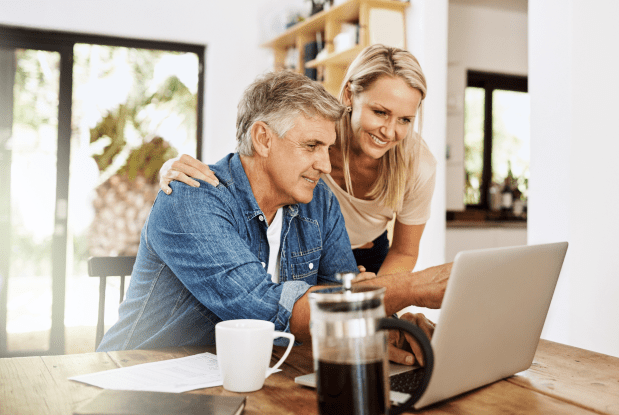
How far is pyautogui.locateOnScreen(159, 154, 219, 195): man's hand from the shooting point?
123 centimetres

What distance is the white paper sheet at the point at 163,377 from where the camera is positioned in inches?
33.3

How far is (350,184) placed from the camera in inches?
71.1

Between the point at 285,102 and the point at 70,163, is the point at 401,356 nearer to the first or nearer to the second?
the point at 285,102

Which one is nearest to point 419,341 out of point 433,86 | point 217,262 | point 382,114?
point 217,262

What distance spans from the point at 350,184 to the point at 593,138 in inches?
37.8

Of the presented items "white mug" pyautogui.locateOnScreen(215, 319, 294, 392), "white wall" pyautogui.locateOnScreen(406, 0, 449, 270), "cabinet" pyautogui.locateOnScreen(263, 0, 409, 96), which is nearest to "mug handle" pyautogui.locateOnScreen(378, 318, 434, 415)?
"white mug" pyautogui.locateOnScreen(215, 319, 294, 392)

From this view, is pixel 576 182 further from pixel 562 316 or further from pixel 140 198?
pixel 140 198

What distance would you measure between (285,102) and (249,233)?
1.04ft

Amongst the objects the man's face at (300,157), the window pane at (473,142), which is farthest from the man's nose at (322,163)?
the window pane at (473,142)

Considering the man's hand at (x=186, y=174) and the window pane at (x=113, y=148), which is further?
the window pane at (x=113, y=148)

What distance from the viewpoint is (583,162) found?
2094mm

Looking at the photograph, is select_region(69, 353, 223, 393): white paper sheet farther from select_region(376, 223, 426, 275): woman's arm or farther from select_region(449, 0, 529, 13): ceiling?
select_region(449, 0, 529, 13): ceiling

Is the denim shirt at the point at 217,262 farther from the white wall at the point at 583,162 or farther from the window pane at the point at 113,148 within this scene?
the window pane at the point at 113,148

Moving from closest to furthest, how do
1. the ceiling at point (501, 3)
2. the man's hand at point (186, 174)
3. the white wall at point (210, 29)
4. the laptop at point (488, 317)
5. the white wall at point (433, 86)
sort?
1. the laptop at point (488, 317)
2. the man's hand at point (186, 174)
3. the white wall at point (433, 86)
4. the white wall at point (210, 29)
5. the ceiling at point (501, 3)
